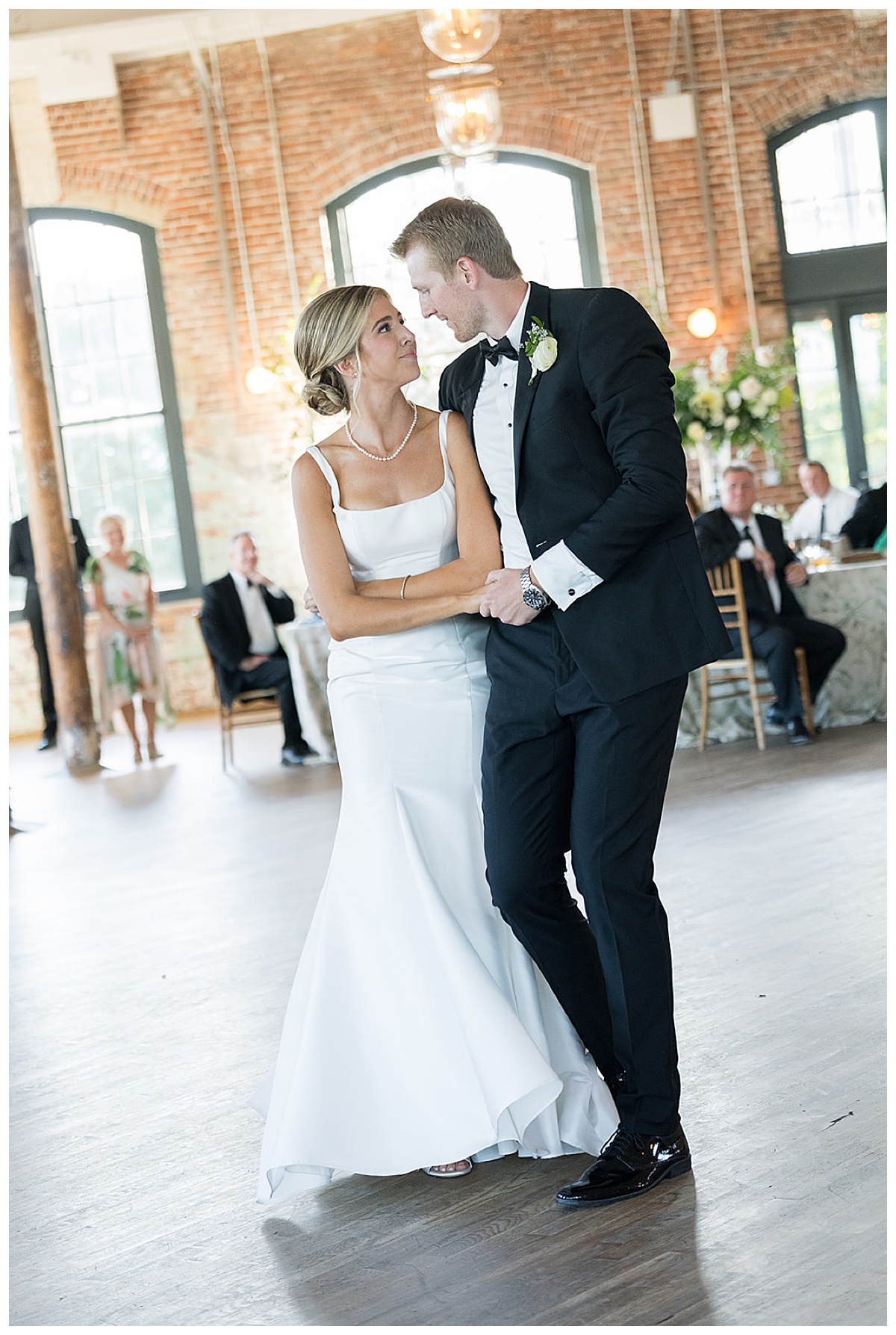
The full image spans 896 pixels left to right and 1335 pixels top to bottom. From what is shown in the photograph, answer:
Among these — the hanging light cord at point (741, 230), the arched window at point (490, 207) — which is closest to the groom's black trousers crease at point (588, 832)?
the arched window at point (490, 207)

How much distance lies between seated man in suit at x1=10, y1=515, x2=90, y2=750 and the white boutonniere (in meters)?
8.61

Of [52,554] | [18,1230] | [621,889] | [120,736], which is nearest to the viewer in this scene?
[621,889]

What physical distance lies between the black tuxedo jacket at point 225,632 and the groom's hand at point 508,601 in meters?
6.56

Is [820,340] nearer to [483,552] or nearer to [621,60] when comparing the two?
[621,60]

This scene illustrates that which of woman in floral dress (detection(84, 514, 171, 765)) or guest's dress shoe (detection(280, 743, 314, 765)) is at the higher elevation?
woman in floral dress (detection(84, 514, 171, 765))

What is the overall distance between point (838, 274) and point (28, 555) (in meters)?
7.37

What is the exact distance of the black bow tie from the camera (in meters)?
2.52

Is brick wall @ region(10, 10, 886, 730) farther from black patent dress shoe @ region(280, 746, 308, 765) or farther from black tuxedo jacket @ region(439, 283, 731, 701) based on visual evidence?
black tuxedo jacket @ region(439, 283, 731, 701)

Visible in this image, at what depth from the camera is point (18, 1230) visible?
2670 mm

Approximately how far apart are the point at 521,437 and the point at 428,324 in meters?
10.1

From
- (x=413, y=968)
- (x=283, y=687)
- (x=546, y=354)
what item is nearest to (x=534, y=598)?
(x=546, y=354)

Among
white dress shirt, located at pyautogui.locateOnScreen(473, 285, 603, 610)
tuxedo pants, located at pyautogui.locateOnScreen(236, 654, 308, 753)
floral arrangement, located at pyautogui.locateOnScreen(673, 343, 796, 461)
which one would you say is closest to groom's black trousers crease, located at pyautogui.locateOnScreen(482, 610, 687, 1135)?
white dress shirt, located at pyautogui.locateOnScreen(473, 285, 603, 610)

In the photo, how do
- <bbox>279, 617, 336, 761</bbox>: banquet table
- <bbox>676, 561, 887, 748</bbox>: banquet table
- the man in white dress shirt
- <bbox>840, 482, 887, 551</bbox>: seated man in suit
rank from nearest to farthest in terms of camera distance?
<bbox>676, 561, 887, 748</bbox>: banquet table, <bbox>279, 617, 336, 761</bbox>: banquet table, <bbox>840, 482, 887, 551</bbox>: seated man in suit, the man in white dress shirt

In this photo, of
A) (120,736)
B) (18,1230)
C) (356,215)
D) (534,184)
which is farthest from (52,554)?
(18,1230)
